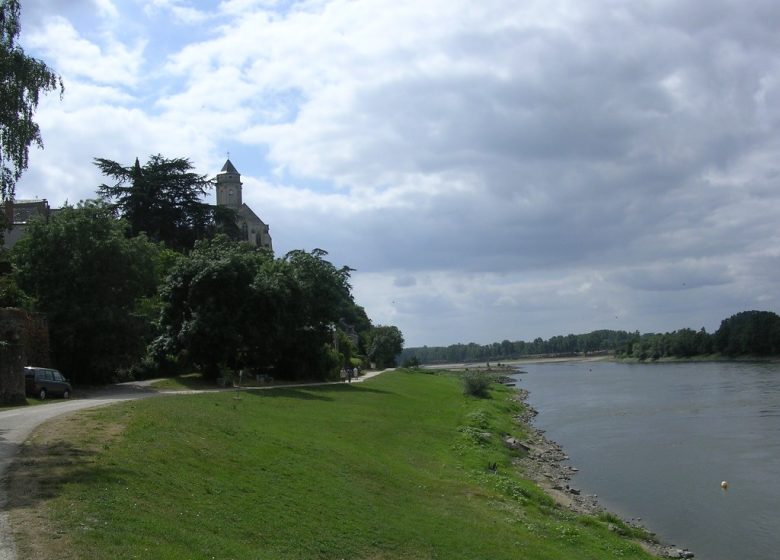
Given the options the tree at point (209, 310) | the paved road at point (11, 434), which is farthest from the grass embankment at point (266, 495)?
the tree at point (209, 310)

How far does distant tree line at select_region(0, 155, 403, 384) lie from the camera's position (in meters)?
41.1

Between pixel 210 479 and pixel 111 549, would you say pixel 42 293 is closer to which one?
pixel 210 479

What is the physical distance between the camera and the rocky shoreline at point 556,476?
2145 centimetres

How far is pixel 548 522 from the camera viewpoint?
817 inches

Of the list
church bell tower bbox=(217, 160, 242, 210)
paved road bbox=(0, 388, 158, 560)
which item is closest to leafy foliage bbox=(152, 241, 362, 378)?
paved road bbox=(0, 388, 158, 560)

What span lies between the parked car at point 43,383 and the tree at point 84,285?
6.12m

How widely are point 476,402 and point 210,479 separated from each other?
46.6 meters

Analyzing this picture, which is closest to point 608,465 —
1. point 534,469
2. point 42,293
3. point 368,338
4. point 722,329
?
point 534,469

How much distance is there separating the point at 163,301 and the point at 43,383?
15988 millimetres

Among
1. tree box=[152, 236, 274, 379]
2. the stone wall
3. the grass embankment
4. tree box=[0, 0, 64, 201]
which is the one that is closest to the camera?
the grass embankment

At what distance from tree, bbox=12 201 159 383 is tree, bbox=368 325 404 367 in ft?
253

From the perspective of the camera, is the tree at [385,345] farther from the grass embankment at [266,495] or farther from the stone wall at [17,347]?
the grass embankment at [266,495]

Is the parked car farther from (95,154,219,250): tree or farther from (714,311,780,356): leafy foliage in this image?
(714,311,780,356): leafy foliage

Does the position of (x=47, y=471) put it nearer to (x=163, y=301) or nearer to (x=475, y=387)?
(x=163, y=301)
